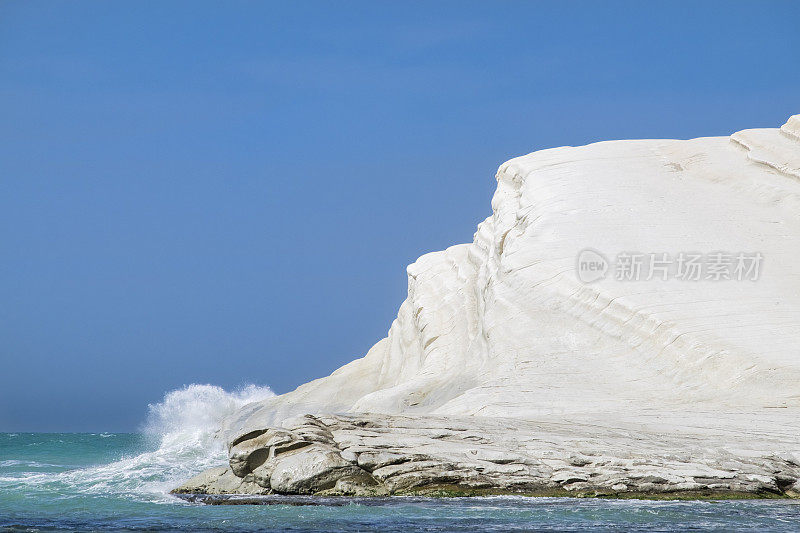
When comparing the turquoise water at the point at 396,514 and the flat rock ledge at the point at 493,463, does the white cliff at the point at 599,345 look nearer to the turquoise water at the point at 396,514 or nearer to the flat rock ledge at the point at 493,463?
the flat rock ledge at the point at 493,463

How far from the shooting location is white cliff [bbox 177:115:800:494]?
49.5 ft

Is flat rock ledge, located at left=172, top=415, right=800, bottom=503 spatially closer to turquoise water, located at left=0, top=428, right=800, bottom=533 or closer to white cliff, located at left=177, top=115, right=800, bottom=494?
white cliff, located at left=177, top=115, right=800, bottom=494

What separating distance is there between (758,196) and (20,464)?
85.9 feet

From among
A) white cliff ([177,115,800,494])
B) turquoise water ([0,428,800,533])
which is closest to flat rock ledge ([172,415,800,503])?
white cliff ([177,115,800,494])

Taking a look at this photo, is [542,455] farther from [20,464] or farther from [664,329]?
[20,464]

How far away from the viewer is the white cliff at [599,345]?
1509cm

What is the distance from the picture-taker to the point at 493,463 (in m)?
14.9

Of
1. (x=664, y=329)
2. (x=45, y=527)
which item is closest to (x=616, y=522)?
(x=45, y=527)

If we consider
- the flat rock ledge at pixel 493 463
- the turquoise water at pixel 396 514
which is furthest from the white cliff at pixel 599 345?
the turquoise water at pixel 396 514

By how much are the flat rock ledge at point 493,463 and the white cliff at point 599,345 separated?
0.04m

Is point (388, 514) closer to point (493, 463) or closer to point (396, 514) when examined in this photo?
point (396, 514)

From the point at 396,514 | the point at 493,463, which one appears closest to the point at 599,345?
the point at 493,463

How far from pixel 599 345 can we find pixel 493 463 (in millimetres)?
9443

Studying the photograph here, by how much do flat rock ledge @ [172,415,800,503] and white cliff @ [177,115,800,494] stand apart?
0.04 meters
